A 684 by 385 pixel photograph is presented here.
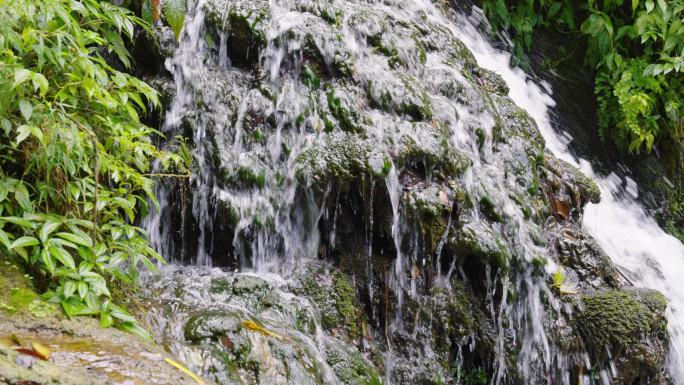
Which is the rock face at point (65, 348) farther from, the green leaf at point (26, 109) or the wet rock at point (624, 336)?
the wet rock at point (624, 336)

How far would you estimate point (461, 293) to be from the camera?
400cm

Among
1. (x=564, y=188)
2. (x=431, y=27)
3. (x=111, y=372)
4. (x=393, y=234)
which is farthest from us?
(x=431, y=27)

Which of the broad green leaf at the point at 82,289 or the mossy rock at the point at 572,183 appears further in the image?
the mossy rock at the point at 572,183

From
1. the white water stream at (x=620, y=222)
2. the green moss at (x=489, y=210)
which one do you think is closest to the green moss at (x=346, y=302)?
the green moss at (x=489, y=210)

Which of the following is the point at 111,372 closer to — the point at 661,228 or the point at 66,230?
the point at 66,230

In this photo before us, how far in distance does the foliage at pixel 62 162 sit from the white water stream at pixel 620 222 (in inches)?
155

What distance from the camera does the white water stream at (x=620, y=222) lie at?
5191mm

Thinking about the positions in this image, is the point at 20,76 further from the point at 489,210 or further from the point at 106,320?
the point at 489,210

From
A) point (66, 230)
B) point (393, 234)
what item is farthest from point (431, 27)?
point (66, 230)

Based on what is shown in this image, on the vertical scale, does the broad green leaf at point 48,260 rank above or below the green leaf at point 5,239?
below

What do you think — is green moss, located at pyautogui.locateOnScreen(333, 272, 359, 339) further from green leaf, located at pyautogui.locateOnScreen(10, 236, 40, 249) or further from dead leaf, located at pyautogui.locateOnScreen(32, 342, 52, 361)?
dead leaf, located at pyautogui.locateOnScreen(32, 342, 52, 361)

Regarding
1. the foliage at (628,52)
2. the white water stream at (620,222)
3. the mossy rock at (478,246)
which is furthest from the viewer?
the foliage at (628,52)

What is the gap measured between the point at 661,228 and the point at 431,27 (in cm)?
329

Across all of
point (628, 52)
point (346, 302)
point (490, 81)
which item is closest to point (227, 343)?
point (346, 302)
